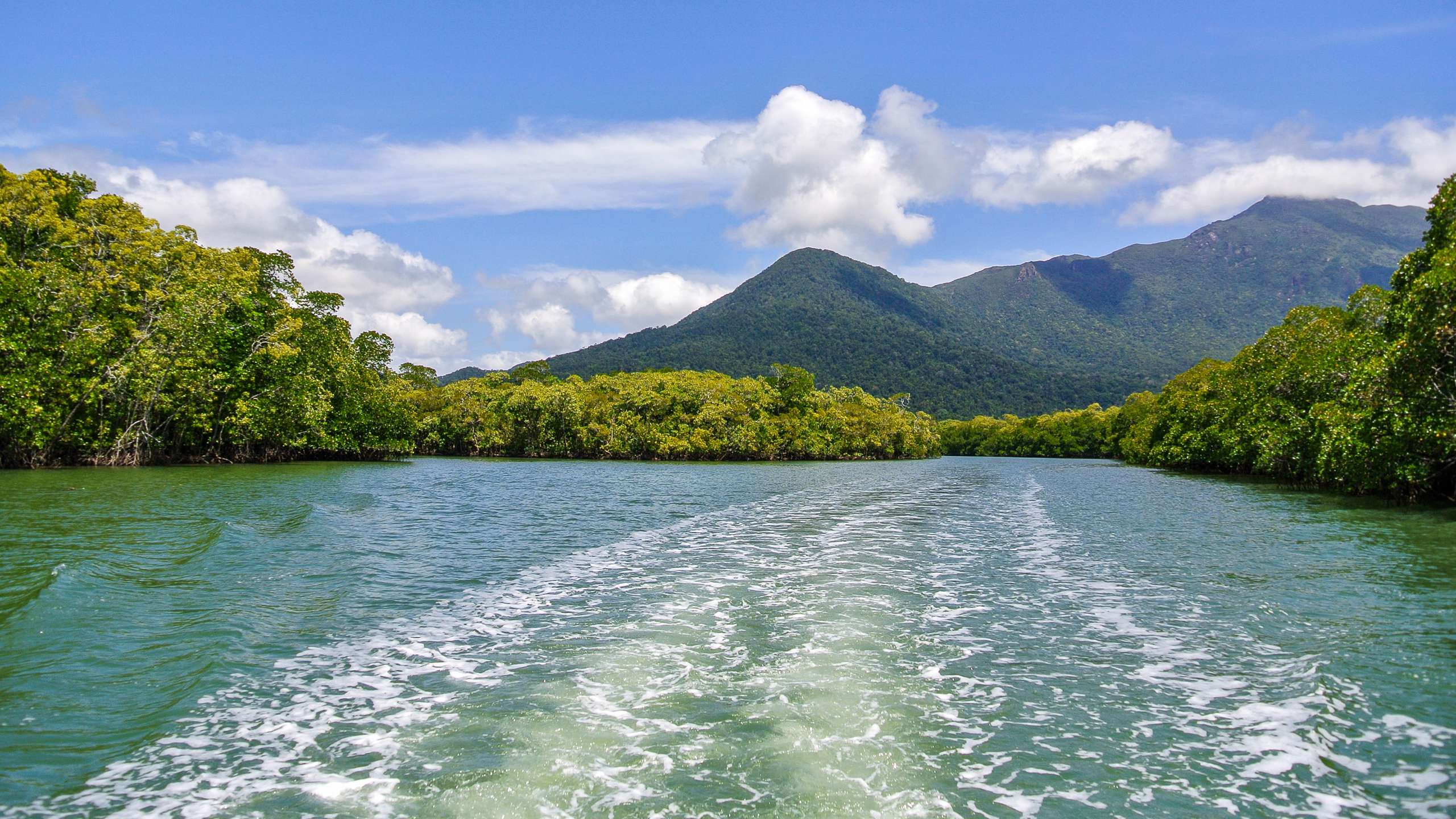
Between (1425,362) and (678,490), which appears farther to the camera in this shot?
(678,490)

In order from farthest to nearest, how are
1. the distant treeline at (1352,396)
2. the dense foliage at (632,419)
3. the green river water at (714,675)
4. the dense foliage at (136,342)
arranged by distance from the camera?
1. the dense foliage at (632,419)
2. the dense foliage at (136,342)
3. the distant treeline at (1352,396)
4. the green river water at (714,675)

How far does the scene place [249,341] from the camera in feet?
141

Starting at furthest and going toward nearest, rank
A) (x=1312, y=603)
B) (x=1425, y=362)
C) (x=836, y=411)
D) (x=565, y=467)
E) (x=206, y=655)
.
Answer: (x=836, y=411), (x=565, y=467), (x=1425, y=362), (x=1312, y=603), (x=206, y=655)

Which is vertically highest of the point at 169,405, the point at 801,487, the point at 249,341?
the point at 249,341

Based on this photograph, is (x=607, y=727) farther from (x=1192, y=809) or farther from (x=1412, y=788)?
(x=1412, y=788)

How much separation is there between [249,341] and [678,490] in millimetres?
28139

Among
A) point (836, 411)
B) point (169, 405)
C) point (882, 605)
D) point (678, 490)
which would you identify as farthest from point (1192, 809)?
point (836, 411)

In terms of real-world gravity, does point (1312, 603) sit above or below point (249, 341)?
below

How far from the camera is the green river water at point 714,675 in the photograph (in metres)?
5.18

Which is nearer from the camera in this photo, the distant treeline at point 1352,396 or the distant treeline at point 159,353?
the distant treeline at point 1352,396

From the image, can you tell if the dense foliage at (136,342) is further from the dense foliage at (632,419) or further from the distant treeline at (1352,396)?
the distant treeline at (1352,396)

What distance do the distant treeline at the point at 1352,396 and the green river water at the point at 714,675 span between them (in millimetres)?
5503

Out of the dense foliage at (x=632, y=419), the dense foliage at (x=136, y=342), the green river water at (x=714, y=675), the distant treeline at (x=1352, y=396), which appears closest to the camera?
the green river water at (x=714, y=675)

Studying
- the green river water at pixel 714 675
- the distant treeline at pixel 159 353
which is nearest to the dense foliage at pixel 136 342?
the distant treeline at pixel 159 353
